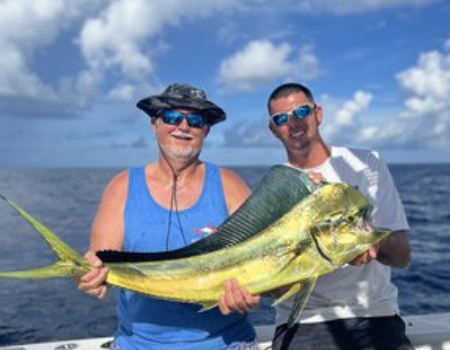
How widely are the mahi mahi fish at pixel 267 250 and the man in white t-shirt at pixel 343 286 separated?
0.78 meters

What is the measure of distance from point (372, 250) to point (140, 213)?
45.6 inches

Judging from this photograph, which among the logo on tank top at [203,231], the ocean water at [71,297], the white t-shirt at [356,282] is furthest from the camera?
the ocean water at [71,297]

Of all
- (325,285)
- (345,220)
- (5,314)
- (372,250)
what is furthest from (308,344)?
(5,314)

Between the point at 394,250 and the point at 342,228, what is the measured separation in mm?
729

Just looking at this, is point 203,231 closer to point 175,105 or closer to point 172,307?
point 172,307

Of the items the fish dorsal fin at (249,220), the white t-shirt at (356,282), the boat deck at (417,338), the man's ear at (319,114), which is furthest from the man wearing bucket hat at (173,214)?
the boat deck at (417,338)

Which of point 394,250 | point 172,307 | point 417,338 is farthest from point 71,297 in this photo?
point 394,250

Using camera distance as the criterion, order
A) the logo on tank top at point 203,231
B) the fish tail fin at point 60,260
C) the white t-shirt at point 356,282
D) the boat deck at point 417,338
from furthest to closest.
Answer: the boat deck at point 417,338 < the white t-shirt at point 356,282 < the logo on tank top at point 203,231 < the fish tail fin at point 60,260

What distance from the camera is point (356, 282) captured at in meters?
3.07

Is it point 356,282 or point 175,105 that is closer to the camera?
point 175,105

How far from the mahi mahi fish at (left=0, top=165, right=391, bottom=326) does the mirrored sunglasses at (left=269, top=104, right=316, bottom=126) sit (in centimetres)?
82

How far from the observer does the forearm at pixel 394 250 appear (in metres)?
2.82

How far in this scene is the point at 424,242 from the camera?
595 inches

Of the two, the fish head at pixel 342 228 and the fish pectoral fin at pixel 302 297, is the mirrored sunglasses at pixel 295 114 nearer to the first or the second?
the fish head at pixel 342 228
